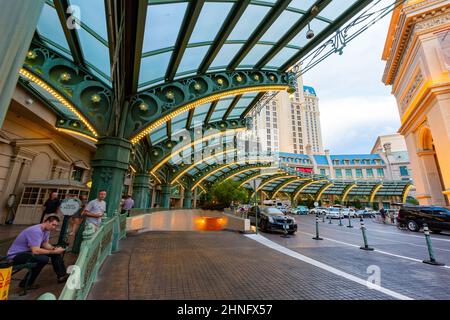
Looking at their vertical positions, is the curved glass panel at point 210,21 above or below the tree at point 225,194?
above

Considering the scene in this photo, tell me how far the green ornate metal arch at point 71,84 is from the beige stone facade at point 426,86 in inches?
896

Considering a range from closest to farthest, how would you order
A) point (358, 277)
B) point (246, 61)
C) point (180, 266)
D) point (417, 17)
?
point (358, 277)
point (180, 266)
point (246, 61)
point (417, 17)

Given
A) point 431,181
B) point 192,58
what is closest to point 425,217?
point 431,181

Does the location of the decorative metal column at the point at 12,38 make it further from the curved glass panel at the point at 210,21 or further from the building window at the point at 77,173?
the building window at the point at 77,173

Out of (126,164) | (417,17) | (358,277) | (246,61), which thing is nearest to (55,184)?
(126,164)

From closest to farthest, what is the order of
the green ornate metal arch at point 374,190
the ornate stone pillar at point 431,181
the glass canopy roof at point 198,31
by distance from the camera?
the glass canopy roof at point 198,31, the ornate stone pillar at point 431,181, the green ornate metal arch at point 374,190

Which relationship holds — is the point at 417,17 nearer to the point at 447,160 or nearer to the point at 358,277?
the point at 447,160

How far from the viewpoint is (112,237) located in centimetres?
598

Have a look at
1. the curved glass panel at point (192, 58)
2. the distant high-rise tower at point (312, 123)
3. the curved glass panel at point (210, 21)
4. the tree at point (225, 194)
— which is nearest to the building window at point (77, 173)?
the curved glass panel at point (192, 58)

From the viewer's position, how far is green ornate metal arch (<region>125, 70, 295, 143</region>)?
6954 millimetres

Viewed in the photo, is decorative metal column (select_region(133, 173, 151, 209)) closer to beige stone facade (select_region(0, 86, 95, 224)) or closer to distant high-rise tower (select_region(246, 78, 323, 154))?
beige stone facade (select_region(0, 86, 95, 224))

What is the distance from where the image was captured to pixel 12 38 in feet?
4.33

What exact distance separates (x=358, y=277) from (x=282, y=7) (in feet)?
25.7

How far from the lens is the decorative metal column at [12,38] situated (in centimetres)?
125
